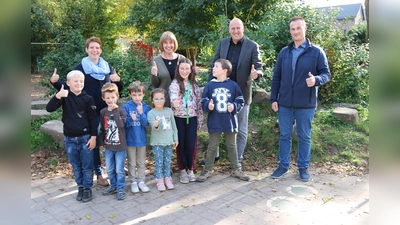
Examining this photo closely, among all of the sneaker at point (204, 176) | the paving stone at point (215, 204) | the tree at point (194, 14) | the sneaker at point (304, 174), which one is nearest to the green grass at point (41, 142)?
the paving stone at point (215, 204)

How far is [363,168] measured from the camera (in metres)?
4.95

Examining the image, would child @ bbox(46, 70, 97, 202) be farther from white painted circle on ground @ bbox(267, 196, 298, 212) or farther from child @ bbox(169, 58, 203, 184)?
white painted circle on ground @ bbox(267, 196, 298, 212)

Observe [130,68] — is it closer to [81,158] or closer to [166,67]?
[166,67]

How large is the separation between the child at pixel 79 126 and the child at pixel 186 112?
1.12 metres

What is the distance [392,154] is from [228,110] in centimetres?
337

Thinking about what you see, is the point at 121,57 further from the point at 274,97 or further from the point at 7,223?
the point at 7,223

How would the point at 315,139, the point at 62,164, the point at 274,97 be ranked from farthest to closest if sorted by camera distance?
the point at 315,139 < the point at 62,164 < the point at 274,97

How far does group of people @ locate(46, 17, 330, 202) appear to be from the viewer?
3869mm

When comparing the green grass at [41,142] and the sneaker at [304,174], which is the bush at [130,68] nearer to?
the green grass at [41,142]

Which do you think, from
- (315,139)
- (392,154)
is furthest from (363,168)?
(392,154)

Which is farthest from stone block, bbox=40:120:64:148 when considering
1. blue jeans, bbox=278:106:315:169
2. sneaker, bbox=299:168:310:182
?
sneaker, bbox=299:168:310:182

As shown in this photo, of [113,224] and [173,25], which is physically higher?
[173,25]

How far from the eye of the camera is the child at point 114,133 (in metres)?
3.88

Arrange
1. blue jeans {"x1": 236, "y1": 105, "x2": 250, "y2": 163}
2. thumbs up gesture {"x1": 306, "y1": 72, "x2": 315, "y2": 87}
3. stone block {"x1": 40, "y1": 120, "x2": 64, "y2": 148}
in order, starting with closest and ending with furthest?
thumbs up gesture {"x1": 306, "y1": 72, "x2": 315, "y2": 87} → blue jeans {"x1": 236, "y1": 105, "x2": 250, "y2": 163} → stone block {"x1": 40, "y1": 120, "x2": 64, "y2": 148}
